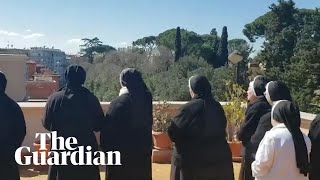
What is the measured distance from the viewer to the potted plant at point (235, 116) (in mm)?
6977

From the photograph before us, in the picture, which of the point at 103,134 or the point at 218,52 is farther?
the point at 218,52

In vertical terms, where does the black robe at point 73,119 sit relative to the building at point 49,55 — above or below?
below

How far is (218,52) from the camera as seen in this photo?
133 ft

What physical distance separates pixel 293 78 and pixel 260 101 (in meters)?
14.3

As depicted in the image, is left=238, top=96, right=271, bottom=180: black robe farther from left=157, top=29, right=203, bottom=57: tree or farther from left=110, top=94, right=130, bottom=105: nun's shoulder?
left=157, top=29, right=203, bottom=57: tree

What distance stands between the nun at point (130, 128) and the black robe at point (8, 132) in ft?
2.58

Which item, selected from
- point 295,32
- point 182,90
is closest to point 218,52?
point 295,32

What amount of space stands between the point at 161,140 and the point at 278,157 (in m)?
4.00

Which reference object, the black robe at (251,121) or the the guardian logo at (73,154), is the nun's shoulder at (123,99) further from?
the black robe at (251,121)

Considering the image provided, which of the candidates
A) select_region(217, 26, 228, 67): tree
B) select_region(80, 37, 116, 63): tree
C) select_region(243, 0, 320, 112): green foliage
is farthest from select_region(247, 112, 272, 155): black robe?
select_region(80, 37, 116, 63): tree

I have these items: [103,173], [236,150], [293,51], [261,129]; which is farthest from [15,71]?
[293,51]

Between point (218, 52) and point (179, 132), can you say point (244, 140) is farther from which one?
point (218, 52)

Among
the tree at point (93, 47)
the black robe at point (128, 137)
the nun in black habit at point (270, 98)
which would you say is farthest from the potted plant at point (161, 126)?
the tree at point (93, 47)

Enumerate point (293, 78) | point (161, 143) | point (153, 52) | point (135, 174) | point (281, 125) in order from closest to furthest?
point (281, 125)
point (135, 174)
point (161, 143)
point (293, 78)
point (153, 52)
